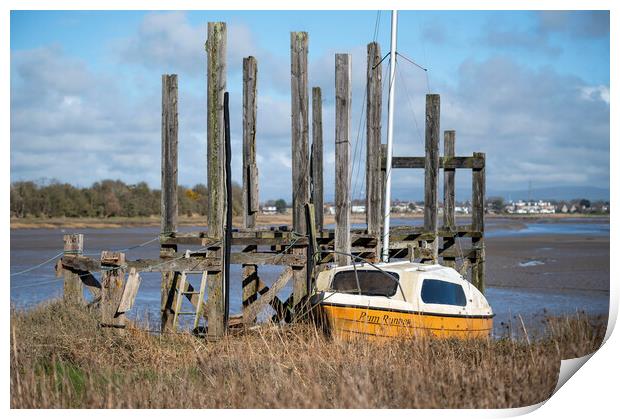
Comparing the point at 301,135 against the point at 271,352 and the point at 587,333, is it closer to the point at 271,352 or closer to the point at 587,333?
the point at 271,352

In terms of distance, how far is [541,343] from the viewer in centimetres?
1191

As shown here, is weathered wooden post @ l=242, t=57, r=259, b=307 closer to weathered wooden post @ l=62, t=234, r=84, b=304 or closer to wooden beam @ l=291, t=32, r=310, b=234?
wooden beam @ l=291, t=32, r=310, b=234

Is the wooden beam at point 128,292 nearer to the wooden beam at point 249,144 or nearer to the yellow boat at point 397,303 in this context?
the wooden beam at point 249,144

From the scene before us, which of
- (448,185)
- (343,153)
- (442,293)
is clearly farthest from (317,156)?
(448,185)

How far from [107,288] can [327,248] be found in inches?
210

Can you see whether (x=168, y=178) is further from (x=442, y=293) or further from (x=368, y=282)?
(x=442, y=293)

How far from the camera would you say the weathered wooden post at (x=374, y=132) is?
15953mm

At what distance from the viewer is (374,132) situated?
16.0 meters

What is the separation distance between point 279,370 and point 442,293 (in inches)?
150

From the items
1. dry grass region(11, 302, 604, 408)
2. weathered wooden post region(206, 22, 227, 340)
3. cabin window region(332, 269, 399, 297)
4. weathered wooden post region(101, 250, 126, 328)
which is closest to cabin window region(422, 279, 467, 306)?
cabin window region(332, 269, 399, 297)

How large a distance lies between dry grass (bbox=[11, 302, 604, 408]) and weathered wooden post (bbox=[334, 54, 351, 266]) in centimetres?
197

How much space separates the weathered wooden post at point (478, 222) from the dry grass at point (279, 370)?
791 cm

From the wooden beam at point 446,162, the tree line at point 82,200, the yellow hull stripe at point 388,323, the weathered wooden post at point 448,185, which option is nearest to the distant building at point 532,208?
the tree line at point 82,200

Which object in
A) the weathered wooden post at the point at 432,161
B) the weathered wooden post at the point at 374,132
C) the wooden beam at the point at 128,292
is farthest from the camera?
the weathered wooden post at the point at 432,161
